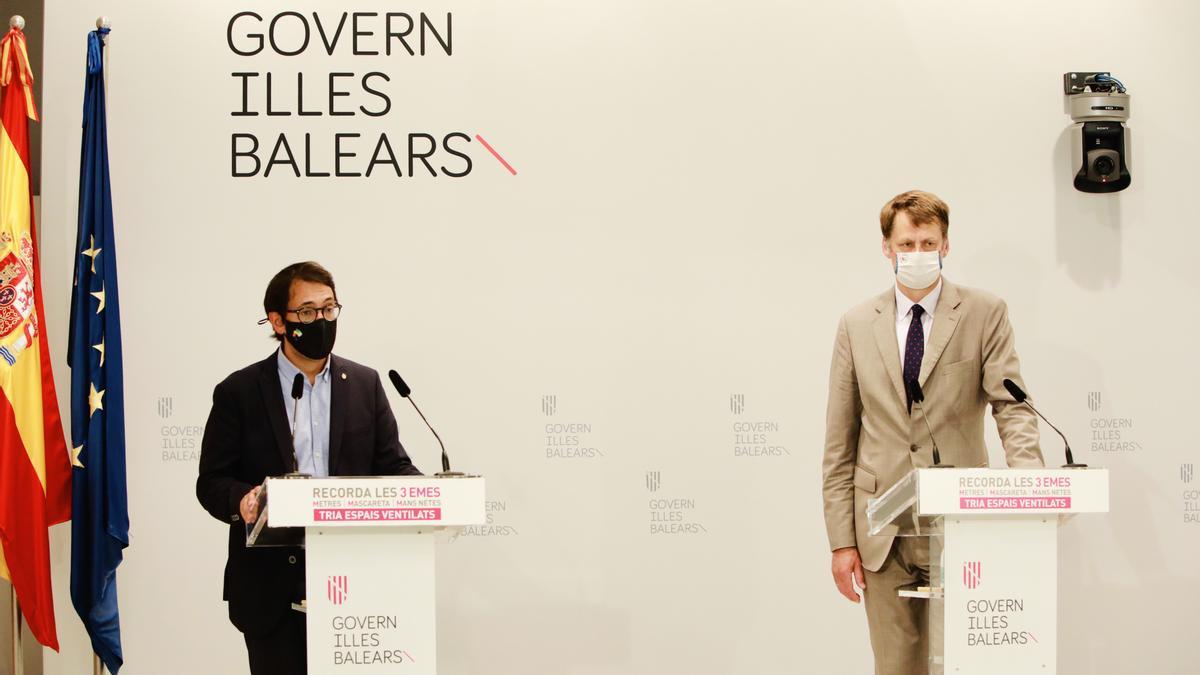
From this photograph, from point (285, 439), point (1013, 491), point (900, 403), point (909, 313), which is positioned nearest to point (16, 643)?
point (285, 439)

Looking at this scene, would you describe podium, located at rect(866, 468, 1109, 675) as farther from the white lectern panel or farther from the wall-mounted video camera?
the wall-mounted video camera

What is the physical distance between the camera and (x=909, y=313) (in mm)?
4016

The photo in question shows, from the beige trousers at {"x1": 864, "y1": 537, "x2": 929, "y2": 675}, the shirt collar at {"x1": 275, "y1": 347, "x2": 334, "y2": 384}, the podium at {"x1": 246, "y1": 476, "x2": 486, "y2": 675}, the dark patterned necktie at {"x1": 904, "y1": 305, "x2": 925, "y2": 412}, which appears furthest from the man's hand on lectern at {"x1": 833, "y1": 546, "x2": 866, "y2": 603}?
the shirt collar at {"x1": 275, "y1": 347, "x2": 334, "y2": 384}

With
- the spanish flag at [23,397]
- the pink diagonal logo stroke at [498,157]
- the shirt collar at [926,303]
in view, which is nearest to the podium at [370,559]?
the shirt collar at [926,303]

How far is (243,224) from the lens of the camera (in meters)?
4.99

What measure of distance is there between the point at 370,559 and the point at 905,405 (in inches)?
67.1

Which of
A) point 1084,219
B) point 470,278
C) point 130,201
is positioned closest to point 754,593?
point 470,278

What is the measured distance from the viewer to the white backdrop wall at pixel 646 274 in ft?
16.3

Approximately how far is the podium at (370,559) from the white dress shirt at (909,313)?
5.09ft

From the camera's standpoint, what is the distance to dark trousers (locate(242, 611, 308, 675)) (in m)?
3.80

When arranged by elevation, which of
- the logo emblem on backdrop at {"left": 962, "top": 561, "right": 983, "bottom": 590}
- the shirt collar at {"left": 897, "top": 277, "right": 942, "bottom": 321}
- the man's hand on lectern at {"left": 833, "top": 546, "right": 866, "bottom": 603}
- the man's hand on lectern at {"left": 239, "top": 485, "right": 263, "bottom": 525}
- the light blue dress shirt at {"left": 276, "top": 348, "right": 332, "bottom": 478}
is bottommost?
the man's hand on lectern at {"left": 833, "top": 546, "right": 866, "bottom": 603}

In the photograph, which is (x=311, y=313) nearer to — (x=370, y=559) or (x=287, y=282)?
(x=287, y=282)

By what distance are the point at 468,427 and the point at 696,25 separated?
189cm

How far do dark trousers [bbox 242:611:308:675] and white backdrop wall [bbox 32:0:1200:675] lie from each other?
1205 mm
